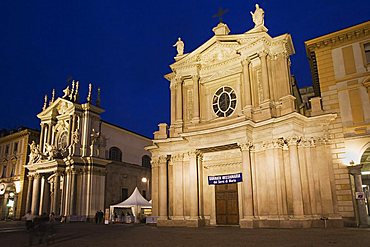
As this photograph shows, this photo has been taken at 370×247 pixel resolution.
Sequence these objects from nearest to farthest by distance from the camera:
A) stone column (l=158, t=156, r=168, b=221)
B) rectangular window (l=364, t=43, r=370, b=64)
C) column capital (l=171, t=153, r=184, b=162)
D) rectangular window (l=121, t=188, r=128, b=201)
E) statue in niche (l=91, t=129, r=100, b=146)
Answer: rectangular window (l=364, t=43, r=370, b=64)
stone column (l=158, t=156, r=168, b=221)
column capital (l=171, t=153, r=184, b=162)
statue in niche (l=91, t=129, r=100, b=146)
rectangular window (l=121, t=188, r=128, b=201)

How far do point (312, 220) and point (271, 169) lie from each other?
3.67m

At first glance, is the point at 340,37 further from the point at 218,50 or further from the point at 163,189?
the point at 163,189

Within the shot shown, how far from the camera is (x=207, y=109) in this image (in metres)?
25.5

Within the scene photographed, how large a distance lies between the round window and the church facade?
0.08 m

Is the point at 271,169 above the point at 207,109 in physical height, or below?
below

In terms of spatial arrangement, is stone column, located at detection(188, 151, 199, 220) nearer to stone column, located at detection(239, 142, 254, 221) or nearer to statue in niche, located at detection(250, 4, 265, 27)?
stone column, located at detection(239, 142, 254, 221)

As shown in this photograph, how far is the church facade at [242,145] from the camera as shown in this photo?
1947cm

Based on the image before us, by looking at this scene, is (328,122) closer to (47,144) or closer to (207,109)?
(207,109)

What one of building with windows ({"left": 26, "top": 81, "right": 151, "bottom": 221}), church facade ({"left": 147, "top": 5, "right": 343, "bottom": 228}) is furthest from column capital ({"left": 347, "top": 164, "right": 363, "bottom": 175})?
building with windows ({"left": 26, "top": 81, "right": 151, "bottom": 221})

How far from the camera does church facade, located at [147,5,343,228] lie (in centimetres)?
1947

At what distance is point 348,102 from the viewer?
805 inches

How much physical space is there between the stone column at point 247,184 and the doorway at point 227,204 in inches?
95.4

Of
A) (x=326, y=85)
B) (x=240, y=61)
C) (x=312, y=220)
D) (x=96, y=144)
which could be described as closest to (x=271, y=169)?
(x=312, y=220)

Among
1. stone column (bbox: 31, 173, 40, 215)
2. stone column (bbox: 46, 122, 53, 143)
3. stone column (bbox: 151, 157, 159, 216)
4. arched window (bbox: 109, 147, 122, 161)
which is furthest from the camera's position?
arched window (bbox: 109, 147, 122, 161)
